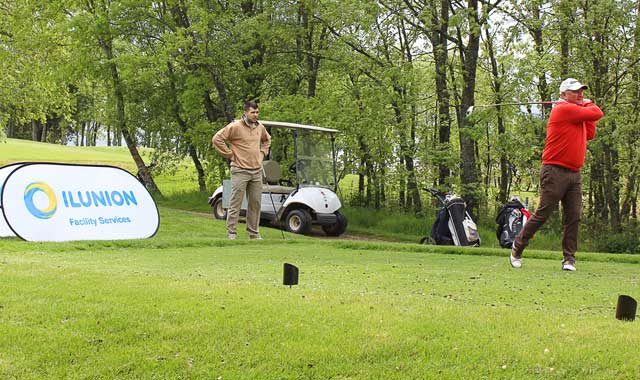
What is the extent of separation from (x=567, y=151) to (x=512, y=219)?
17.8ft

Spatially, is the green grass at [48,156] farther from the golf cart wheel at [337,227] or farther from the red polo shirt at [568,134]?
the red polo shirt at [568,134]

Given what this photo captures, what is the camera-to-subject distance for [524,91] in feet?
54.0

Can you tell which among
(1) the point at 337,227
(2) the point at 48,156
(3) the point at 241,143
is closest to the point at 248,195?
(3) the point at 241,143

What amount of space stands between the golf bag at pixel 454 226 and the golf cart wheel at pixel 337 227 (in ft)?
12.2

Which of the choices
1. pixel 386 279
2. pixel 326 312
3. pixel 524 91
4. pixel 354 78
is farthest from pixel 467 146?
pixel 326 312

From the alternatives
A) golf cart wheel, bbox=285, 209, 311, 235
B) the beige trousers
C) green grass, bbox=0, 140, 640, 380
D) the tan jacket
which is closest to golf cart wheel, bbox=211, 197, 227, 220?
golf cart wheel, bbox=285, 209, 311, 235

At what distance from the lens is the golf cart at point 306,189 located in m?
15.7

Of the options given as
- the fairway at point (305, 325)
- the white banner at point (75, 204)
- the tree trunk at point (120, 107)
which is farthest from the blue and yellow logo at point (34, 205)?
the tree trunk at point (120, 107)

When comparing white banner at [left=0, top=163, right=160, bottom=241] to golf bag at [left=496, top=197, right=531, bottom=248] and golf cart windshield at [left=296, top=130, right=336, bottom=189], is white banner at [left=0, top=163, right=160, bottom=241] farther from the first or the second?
golf bag at [left=496, top=197, right=531, bottom=248]

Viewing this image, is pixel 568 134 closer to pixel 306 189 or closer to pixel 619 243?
pixel 619 243

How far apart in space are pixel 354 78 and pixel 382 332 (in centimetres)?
1772

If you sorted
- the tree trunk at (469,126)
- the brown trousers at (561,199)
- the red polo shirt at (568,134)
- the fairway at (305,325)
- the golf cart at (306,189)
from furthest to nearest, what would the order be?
the tree trunk at (469,126), the golf cart at (306,189), the brown trousers at (561,199), the red polo shirt at (568,134), the fairway at (305,325)

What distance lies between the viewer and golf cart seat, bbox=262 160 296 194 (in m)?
14.7

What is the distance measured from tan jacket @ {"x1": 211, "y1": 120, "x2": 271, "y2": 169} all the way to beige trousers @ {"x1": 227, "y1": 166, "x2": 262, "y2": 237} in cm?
12
